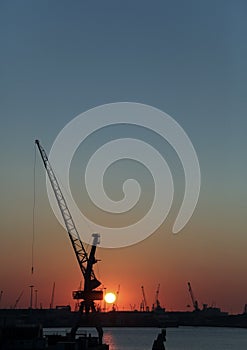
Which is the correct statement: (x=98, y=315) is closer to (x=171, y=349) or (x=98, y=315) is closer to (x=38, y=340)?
(x=38, y=340)

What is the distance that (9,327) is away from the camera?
261 ft

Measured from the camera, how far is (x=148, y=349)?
502 ft

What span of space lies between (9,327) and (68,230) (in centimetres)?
4089

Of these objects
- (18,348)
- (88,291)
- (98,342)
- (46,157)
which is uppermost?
(46,157)

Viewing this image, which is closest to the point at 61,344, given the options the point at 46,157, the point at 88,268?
the point at 88,268

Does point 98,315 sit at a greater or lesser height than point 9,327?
greater

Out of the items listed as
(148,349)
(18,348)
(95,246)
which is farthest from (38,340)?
(148,349)

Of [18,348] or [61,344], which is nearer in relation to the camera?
[18,348]

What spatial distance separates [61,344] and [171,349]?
78.8 metres

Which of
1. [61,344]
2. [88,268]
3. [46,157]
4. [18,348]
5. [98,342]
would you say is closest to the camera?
[18,348]

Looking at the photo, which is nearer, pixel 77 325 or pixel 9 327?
pixel 9 327

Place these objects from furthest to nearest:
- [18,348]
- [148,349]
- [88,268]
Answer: [148,349], [88,268], [18,348]

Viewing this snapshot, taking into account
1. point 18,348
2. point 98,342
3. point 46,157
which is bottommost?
point 18,348

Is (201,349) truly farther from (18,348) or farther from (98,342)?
(18,348)
